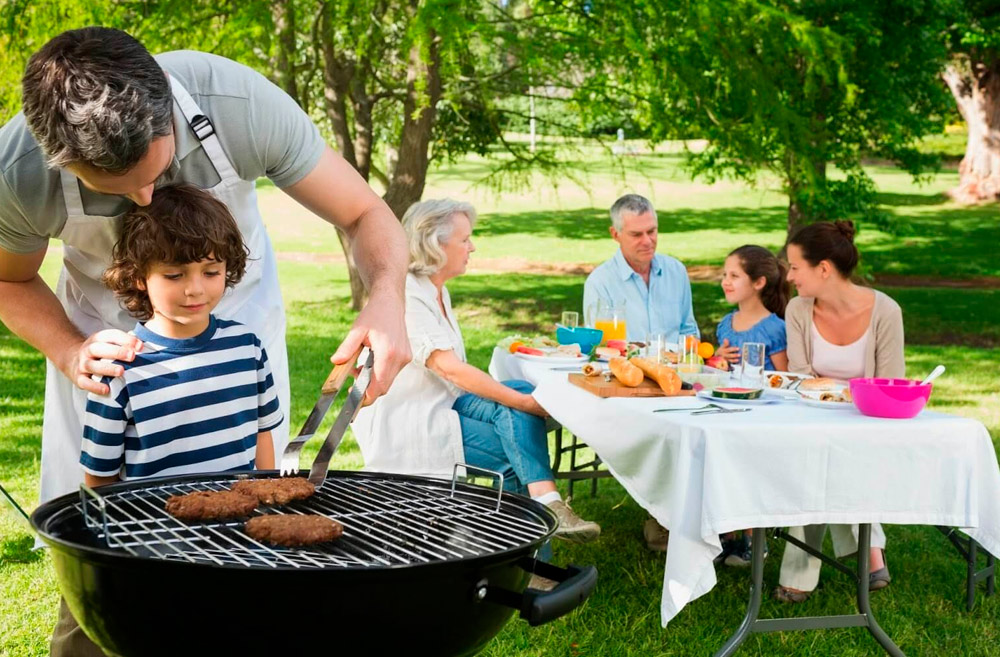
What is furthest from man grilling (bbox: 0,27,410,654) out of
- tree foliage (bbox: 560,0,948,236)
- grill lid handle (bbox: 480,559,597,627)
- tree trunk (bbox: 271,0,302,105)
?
tree trunk (bbox: 271,0,302,105)

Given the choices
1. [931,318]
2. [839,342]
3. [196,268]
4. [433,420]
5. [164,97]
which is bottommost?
[931,318]

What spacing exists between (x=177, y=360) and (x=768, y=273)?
3581mm

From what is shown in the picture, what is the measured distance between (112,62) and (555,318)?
10.4 metres

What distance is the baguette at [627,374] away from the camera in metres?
3.95

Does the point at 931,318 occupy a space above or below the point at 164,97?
below

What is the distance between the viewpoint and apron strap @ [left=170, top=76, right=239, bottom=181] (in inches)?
81.4

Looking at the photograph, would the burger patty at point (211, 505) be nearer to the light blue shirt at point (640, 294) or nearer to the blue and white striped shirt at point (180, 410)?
the blue and white striped shirt at point (180, 410)

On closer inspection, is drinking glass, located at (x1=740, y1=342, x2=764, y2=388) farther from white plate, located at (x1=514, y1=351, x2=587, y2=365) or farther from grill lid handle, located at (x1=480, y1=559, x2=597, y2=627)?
grill lid handle, located at (x1=480, y1=559, x2=597, y2=627)

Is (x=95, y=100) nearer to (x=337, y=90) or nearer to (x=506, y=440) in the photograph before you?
(x=506, y=440)

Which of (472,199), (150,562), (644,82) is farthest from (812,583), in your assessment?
(472,199)

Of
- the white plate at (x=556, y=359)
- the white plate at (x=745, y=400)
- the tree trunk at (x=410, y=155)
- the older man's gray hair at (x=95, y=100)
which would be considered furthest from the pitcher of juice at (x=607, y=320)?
the tree trunk at (x=410, y=155)

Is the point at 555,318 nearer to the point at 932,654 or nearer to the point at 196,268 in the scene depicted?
the point at 932,654

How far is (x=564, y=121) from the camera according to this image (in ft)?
39.8

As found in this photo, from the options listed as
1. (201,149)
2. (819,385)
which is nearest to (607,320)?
(819,385)
